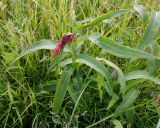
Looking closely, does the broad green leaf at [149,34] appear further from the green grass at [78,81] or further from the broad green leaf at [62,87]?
the broad green leaf at [62,87]

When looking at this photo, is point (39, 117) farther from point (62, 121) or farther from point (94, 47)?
point (94, 47)

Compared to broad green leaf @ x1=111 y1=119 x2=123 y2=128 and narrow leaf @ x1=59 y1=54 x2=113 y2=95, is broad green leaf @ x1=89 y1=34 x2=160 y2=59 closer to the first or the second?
narrow leaf @ x1=59 y1=54 x2=113 y2=95

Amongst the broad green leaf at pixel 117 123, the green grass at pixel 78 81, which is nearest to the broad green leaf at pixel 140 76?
the green grass at pixel 78 81

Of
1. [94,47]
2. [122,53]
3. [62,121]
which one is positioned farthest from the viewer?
[94,47]

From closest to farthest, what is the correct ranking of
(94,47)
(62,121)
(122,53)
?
(122,53) → (62,121) → (94,47)

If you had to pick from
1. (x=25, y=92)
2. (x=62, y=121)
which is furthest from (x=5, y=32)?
(x=62, y=121)

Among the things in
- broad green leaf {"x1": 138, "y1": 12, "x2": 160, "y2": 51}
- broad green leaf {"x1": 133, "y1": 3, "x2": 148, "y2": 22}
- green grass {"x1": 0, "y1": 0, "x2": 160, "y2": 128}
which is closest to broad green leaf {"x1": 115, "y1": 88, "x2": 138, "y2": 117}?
green grass {"x1": 0, "y1": 0, "x2": 160, "y2": 128}

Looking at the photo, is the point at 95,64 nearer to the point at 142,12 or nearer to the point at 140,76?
the point at 140,76
